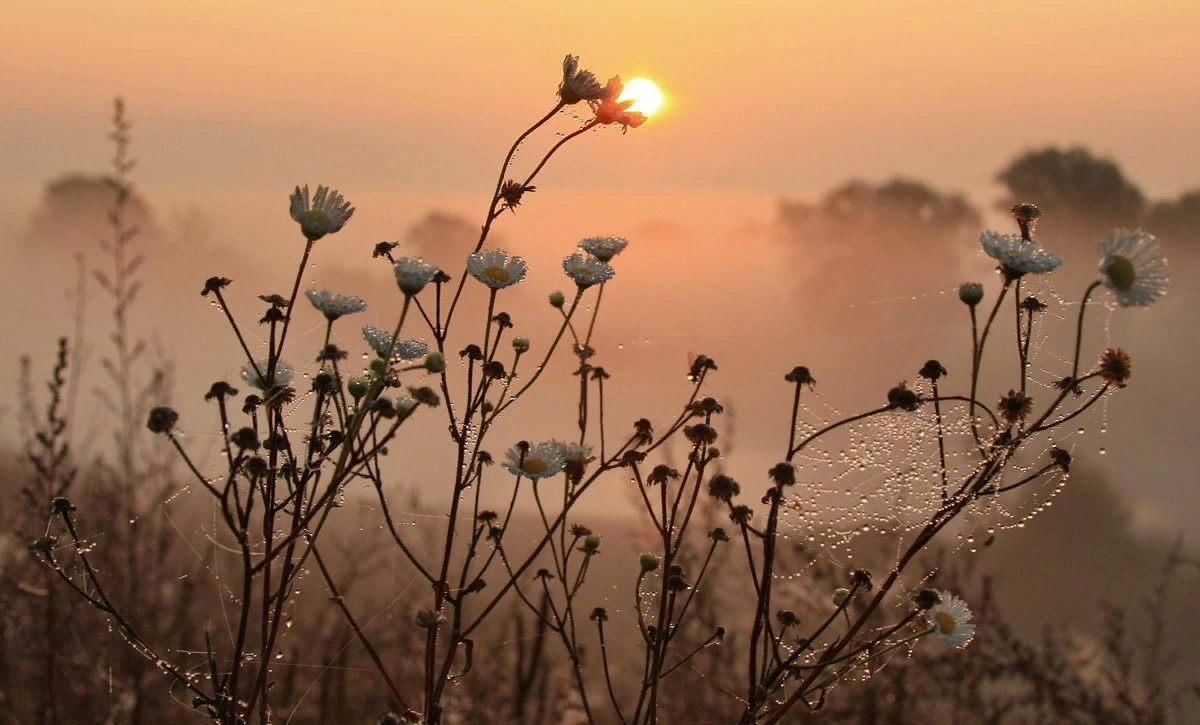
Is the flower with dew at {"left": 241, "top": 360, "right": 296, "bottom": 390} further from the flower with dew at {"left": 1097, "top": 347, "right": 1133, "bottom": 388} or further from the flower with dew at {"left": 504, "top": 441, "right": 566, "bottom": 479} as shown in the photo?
the flower with dew at {"left": 1097, "top": 347, "right": 1133, "bottom": 388}

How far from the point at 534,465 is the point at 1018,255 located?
699mm

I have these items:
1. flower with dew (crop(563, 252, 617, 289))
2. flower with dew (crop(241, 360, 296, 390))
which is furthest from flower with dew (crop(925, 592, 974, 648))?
flower with dew (crop(241, 360, 296, 390))

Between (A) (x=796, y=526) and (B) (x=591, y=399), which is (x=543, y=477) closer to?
(B) (x=591, y=399)

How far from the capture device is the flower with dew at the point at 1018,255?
162 cm

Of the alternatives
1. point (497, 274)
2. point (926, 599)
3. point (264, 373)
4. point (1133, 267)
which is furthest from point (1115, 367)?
point (264, 373)

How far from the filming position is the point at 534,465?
1776 millimetres

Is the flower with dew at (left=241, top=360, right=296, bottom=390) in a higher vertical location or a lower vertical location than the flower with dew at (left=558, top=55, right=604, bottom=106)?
lower

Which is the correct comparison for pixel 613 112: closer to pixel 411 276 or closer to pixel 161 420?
pixel 411 276

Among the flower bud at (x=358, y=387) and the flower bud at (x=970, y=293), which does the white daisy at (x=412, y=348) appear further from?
the flower bud at (x=970, y=293)

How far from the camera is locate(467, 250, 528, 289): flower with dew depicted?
6.03ft

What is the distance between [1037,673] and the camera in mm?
3613

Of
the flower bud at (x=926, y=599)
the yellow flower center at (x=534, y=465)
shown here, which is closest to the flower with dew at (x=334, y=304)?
the yellow flower center at (x=534, y=465)

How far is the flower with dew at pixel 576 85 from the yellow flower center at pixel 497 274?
259 millimetres

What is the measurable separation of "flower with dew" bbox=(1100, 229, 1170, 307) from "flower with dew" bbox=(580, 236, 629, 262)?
68cm
